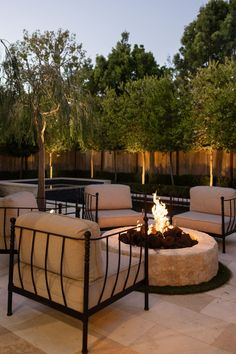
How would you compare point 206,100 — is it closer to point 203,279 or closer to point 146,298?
point 203,279

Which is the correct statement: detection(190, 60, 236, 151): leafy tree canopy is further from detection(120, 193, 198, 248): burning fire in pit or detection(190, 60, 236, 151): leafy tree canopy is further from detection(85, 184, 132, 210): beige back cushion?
detection(120, 193, 198, 248): burning fire in pit

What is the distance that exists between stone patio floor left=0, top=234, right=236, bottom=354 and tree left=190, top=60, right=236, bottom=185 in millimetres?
7678

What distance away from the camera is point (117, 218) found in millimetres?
5695

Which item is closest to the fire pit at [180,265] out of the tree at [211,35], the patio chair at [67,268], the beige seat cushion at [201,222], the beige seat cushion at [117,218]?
the patio chair at [67,268]

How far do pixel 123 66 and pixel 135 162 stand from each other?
20.0ft

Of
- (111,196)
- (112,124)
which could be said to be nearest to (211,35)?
(112,124)

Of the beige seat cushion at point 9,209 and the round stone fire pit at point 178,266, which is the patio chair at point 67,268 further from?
the beige seat cushion at point 9,209

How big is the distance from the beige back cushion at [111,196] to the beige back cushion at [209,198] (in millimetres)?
1239

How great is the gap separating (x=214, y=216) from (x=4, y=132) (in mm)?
5758

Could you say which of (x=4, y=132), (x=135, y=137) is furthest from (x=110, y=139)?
(x=4, y=132)

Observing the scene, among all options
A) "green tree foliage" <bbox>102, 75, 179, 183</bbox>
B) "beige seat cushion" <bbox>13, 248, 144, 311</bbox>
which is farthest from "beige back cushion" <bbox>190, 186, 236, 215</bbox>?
"green tree foliage" <bbox>102, 75, 179, 183</bbox>

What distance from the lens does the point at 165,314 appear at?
306 centimetres

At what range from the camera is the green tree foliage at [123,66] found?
1870cm

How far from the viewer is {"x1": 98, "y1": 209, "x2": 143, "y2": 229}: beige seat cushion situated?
565cm
